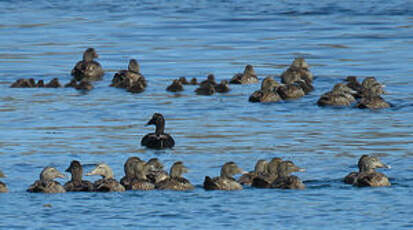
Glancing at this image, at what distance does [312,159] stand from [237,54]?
18.8 meters

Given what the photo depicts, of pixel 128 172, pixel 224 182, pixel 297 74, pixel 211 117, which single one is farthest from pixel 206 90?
pixel 224 182

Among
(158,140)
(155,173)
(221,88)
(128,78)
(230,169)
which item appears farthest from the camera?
(128,78)

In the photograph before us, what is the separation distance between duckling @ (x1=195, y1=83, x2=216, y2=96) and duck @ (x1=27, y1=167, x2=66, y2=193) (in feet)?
36.9

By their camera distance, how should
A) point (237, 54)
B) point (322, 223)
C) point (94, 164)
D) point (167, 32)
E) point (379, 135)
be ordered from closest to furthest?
point (322, 223) → point (94, 164) → point (379, 135) → point (237, 54) → point (167, 32)

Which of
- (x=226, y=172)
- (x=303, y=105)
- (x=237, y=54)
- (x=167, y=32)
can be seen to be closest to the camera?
(x=226, y=172)

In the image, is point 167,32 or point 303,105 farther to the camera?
point 167,32

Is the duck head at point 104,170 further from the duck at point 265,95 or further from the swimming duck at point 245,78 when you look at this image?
the swimming duck at point 245,78

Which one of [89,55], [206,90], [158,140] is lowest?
[158,140]

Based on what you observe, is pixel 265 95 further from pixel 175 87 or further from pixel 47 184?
pixel 47 184

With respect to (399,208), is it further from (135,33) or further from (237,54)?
(135,33)

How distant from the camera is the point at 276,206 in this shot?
18.9 meters

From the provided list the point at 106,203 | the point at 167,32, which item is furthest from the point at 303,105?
the point at 167,32

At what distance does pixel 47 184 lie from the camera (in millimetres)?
19516

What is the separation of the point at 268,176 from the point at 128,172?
2338 millimetres
